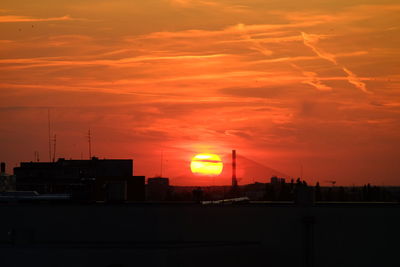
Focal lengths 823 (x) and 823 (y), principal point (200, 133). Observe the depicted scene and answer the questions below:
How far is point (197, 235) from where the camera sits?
48.5 metres

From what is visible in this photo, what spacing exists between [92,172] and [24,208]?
11308cm

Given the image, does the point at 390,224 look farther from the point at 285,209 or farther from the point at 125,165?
the point at 125,165

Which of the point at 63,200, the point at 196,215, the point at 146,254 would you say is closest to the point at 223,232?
the point at 196,215

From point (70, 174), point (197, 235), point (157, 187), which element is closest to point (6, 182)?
point (197, 235)

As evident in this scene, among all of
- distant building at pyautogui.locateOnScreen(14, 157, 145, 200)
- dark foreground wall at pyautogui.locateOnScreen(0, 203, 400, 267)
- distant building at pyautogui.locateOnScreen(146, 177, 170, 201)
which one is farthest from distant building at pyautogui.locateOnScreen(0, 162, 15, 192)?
distant building at pyautogui.locateOnScreen(146, 177, 170, 201)

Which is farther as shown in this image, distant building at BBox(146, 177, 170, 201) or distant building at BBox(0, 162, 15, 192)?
distant building at BBox(146, 177, 170, 201)

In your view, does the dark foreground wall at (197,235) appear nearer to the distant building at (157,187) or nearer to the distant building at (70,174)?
the distant building at (70,174)

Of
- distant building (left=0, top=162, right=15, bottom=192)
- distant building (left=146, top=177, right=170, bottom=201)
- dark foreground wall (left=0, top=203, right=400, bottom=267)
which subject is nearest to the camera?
dark foreground wall (left=0, top=203, right=400, bottom=267)

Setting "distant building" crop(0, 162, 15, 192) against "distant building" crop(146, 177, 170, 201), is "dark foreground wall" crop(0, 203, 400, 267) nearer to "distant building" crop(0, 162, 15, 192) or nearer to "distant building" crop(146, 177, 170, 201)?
"distant building" crop(0, 162, 15, 192)

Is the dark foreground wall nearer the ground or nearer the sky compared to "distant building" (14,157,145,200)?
nearer the ground

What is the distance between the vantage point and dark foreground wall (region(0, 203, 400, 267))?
148 feet

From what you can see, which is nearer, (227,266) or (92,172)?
(227,266)

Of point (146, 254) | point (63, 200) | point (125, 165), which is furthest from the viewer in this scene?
point (125, 165)

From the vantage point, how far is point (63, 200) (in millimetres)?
55344
